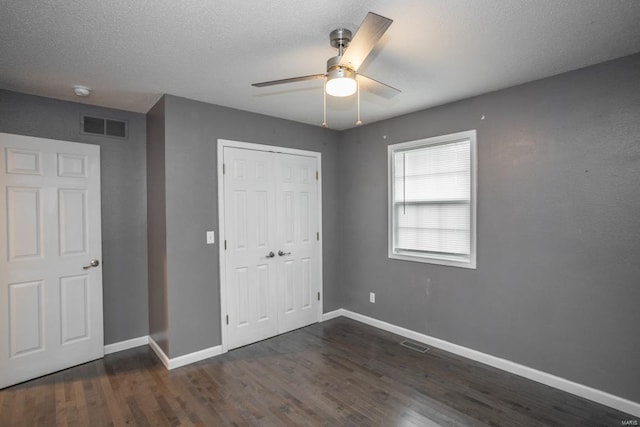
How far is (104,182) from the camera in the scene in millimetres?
3404

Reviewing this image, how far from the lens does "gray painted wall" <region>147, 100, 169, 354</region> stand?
3.13m

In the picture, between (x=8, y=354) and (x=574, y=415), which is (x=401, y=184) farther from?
(x=8, y=354)

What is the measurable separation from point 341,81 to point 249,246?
7.59 ft

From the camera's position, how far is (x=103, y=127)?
3.38 metres

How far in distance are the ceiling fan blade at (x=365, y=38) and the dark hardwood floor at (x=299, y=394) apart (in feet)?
Result: 7.88

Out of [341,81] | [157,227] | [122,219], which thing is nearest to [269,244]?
[157,227]

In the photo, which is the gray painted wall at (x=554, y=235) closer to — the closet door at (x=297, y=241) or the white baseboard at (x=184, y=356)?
the closet door at (x=297, y=241)

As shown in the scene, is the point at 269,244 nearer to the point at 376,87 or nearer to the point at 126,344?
the point at 126,344

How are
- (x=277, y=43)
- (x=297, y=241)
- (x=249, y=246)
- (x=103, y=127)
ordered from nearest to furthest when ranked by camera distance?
1. (x=277, y=43)
2. (x=103, y=127)
3. (x=249, y=246)
4. (x=297, y=241)

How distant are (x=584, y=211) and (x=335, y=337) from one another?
273cm

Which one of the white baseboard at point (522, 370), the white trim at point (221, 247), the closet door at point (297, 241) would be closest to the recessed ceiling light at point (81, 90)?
the white trim at point (221, 247)

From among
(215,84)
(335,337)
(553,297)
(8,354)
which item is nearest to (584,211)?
(553,297)

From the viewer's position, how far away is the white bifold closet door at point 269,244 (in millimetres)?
3488

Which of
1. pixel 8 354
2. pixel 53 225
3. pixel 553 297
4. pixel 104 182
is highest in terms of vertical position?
pixel 104 182
